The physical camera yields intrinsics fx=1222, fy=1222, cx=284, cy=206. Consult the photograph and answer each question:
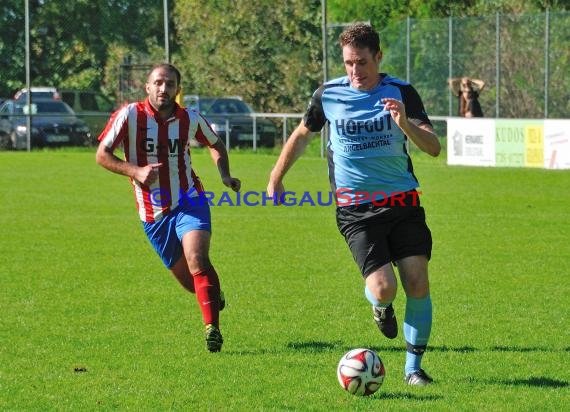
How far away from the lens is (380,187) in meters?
6.84

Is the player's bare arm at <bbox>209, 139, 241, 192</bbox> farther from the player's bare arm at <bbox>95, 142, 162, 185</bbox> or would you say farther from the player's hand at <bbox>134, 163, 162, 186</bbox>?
the player's hand at <bbox>134, 163, 162, 186</bbox>

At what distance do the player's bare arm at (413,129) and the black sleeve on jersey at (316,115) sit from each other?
0.61 metres

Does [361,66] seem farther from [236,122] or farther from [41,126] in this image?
[41,126]

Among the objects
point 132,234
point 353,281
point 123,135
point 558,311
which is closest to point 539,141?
point 132,234

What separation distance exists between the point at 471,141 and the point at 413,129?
20118mm

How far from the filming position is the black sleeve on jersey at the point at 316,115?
697 cm

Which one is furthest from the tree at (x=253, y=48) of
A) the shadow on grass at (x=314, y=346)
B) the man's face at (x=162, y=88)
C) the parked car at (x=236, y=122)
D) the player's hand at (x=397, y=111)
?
the player's hand at (x=397, y=111)

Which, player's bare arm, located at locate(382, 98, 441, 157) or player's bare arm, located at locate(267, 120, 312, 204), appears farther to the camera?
player's bare arm, located at locate(267, 120, 312, 204)

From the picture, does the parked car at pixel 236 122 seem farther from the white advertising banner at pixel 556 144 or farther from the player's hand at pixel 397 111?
the player's hand at pixel 397 111

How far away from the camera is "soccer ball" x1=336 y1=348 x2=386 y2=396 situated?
248 inches

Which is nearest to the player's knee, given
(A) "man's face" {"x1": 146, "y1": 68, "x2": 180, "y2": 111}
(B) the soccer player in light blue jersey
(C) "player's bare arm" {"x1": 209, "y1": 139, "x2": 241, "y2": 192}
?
(B) the soccer player in light blue jersey

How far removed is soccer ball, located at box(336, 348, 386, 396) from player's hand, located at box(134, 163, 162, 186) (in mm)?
1916

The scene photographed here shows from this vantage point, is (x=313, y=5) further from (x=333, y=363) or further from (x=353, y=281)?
(x=333, y=363)

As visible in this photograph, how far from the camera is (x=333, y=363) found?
733 centimetres
